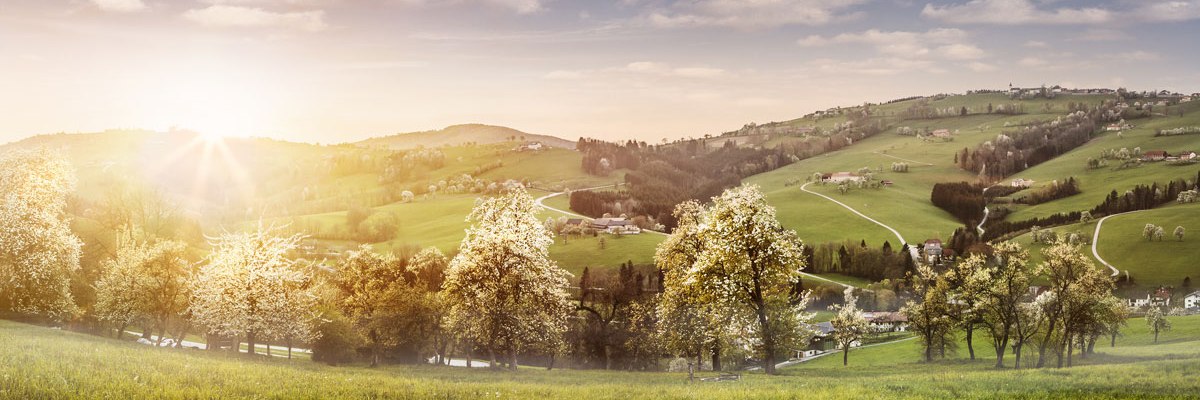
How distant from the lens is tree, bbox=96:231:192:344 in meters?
57.1

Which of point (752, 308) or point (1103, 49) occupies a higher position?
point (1103, 49)

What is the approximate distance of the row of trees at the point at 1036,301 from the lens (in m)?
60.8

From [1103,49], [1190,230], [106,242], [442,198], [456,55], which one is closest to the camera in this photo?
[106,242]

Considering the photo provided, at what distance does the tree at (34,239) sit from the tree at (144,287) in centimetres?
295

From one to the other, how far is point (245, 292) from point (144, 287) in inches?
423

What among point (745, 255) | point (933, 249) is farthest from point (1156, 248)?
point (745, 255)

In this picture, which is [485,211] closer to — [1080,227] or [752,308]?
[752,308]

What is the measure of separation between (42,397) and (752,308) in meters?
43.0

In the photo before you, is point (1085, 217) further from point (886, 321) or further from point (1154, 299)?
point (886, 321)

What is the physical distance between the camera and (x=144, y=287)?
57.4 m

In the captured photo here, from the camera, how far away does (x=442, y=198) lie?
17000cm

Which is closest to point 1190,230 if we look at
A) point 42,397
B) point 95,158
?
point 42,397

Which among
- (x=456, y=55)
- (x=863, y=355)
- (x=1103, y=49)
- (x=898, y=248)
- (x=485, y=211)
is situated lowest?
(x=863, y=355)

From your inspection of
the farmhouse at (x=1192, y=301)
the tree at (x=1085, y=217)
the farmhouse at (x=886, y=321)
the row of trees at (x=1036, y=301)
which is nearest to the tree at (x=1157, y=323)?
the row of trees at (x=1036, y=301)
